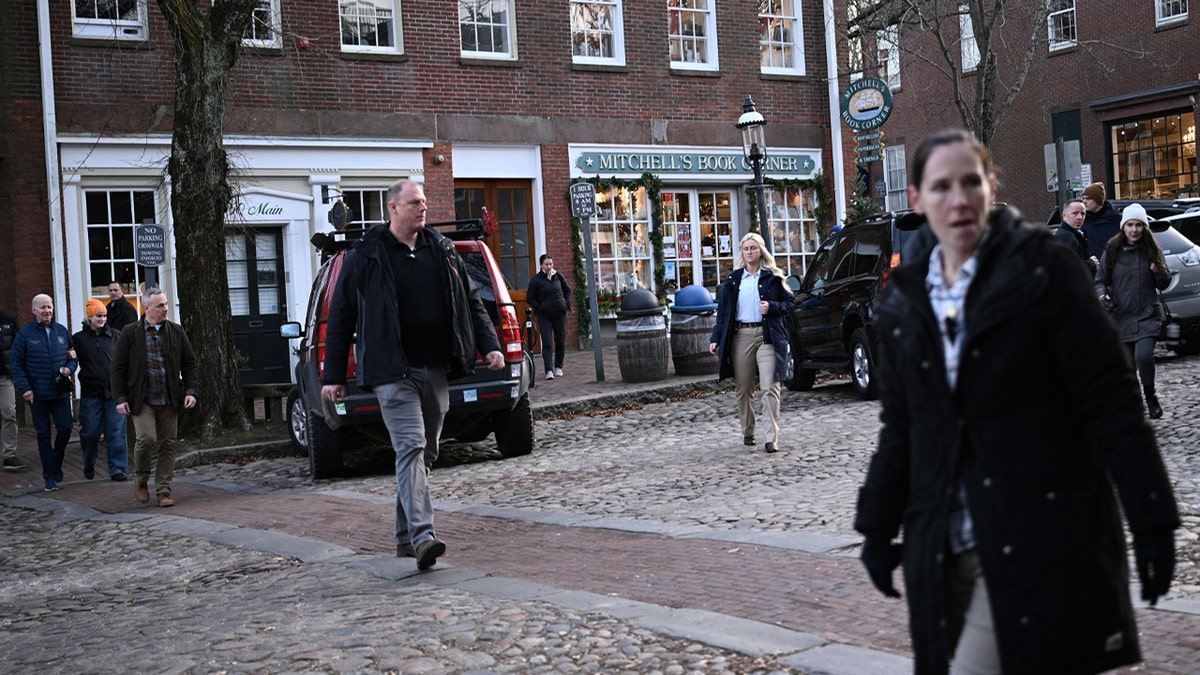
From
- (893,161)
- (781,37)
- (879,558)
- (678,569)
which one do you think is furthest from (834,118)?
(879,558)

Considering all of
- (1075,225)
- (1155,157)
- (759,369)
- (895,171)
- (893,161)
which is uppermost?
(893,161)

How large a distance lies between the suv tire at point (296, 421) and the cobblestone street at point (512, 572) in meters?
1.18

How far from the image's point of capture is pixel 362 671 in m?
5.37

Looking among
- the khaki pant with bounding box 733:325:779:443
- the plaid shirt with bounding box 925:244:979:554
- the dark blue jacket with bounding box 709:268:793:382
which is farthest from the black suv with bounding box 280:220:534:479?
the plaid shirt with bounding box 925:244:979:554

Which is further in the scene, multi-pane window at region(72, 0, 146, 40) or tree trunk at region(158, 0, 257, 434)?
multi-pane window at region(72, 0, 146, 40)

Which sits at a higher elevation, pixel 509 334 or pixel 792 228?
pixel 792 228

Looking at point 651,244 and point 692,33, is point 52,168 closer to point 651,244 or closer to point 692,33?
point 651,244

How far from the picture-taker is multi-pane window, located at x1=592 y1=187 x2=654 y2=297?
24.1 metres

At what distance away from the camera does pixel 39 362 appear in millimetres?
13812

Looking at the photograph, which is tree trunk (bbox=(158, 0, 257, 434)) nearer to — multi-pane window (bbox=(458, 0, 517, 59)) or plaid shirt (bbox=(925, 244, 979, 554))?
multi-pane window (bbox=(458, 0, 517, 59))

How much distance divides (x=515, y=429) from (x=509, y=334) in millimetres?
1105

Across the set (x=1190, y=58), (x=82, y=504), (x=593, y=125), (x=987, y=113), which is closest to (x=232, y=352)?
(x=82, y=504)

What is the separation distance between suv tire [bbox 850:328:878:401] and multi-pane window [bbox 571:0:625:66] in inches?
421

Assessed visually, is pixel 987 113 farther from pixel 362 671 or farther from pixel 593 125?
pixel 362 671
